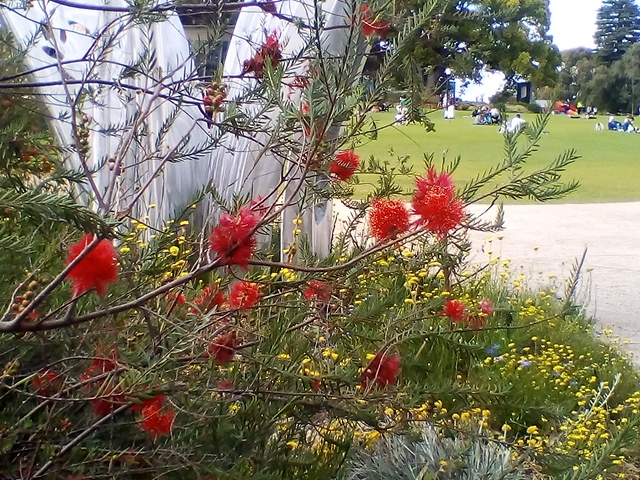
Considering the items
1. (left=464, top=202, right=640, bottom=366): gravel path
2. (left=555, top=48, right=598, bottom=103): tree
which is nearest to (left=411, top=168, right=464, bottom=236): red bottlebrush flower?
(left=464, top=202, right=640, bottom=366): gravel path

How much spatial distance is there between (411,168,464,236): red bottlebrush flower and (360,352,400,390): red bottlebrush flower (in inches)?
24.7

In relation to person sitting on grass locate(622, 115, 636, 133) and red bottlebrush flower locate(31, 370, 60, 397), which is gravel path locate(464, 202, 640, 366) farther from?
person sitting on grass locate(622, 115, 636, 133)

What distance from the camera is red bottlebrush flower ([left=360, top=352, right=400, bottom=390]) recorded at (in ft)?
5.51

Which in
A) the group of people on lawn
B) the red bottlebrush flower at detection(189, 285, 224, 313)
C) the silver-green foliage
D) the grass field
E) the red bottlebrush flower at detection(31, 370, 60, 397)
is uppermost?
the red bottlebrush flower at detection(189, 285, 224, 313)

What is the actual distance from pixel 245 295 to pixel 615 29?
57.7 meters

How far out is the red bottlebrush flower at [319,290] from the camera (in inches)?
66.5

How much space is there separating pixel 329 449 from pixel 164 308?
0.64m

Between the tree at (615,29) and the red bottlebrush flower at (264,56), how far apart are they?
54.6 meters

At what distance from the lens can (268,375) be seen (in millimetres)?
1692

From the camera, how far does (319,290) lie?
1.69 metres

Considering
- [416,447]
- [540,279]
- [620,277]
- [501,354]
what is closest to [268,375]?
[416,447]

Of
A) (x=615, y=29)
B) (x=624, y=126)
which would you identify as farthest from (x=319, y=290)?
(x=615, y=29)

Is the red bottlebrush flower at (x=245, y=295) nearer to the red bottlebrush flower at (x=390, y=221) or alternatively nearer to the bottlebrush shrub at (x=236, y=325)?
the bottlebrush shrub at (x=236, y=325)

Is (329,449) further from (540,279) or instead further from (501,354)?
(540,279)
